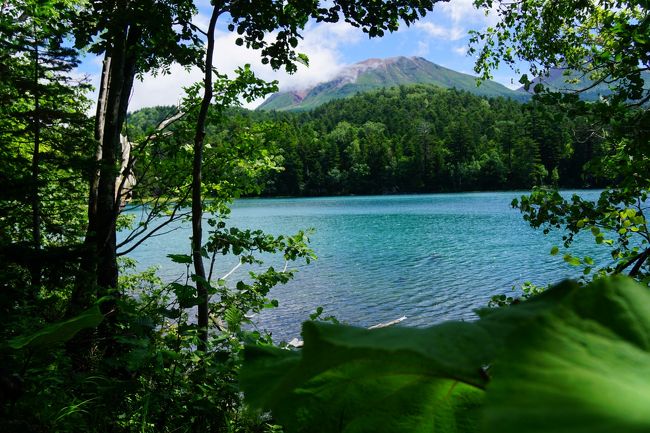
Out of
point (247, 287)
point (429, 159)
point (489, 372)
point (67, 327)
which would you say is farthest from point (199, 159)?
point (429, 159)

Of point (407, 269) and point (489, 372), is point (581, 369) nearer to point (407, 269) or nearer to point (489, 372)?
point (489, 372)

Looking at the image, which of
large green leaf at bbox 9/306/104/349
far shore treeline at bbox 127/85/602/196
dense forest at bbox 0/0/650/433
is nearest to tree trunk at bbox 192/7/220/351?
dense forest at bbox 0/0/650/433

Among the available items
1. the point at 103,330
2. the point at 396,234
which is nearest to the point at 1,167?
the point at 103,330

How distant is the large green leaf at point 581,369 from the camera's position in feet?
0.88

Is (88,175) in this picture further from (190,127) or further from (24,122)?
(190,127)

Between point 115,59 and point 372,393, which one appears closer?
point 372,393

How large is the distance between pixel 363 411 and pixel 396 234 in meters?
43.6

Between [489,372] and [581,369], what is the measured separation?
0.47ft

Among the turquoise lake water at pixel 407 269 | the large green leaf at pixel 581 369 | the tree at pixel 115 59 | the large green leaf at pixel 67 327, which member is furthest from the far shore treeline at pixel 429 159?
the large green leaf at pixel 581 369

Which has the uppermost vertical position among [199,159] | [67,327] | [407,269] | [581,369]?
[199,159]

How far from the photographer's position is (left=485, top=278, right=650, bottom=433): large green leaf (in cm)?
27

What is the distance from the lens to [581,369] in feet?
1.06

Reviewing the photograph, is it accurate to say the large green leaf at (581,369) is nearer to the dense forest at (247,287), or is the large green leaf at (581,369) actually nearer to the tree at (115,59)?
the dense forest at (247,287)

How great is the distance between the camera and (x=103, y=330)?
5402 millimetres
